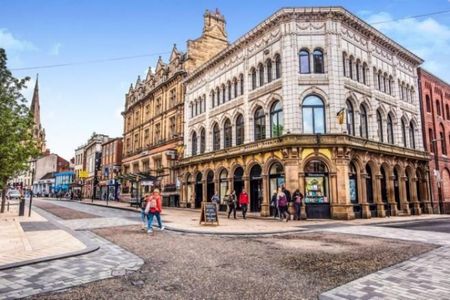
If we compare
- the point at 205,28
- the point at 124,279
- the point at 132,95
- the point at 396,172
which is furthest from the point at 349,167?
the point at 132,95

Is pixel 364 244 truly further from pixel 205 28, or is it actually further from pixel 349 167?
pixel 205 28

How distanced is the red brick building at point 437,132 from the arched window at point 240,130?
17.4 meters

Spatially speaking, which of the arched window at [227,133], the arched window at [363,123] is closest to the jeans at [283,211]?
the arched window at [363,123]

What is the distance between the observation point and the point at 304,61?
2195cm

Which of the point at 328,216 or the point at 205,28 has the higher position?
the point at 205,28

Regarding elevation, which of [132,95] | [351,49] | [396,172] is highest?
[132,95]

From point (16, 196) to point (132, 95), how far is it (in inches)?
1098

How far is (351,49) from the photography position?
75.0ft

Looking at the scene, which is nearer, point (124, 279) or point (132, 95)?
point (124, 279)

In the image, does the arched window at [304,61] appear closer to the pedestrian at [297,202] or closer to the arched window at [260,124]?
the arched window at [260,124]

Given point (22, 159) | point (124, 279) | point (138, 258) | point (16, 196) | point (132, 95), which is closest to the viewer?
point (124, 279)

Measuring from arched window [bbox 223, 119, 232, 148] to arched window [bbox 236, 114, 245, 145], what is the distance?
1.22 m

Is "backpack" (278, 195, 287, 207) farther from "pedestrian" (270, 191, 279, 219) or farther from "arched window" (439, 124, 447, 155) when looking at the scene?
"arched window" (439, 124, 447, 155)

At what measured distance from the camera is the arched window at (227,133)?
1085 inches
